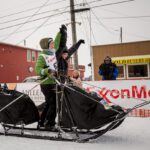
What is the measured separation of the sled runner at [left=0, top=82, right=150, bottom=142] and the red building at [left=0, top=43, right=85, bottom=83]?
23.6 metres

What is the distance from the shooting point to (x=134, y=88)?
7.95 m

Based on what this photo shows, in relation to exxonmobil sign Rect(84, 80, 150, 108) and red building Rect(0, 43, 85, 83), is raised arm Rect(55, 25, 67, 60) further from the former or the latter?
red building Rect(0, 43, 85, 83)

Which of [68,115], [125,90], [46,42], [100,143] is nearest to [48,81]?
[46,42]

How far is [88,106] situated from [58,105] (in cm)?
59

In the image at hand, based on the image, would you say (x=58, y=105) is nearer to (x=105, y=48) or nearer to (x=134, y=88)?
(x=134, y=88)

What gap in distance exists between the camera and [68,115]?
13.8ft

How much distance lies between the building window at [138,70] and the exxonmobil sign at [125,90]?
700 cm

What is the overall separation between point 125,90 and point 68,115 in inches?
161

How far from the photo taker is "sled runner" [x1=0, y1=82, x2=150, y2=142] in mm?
3934

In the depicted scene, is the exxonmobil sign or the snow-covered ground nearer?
the snow-covered ground

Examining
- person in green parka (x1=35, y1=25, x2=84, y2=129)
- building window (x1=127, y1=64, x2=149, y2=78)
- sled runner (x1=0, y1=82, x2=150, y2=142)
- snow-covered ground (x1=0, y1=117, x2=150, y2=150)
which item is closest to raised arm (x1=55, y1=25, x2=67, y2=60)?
person in green parka (x1=35, y1=25, x2=84, y2=129)

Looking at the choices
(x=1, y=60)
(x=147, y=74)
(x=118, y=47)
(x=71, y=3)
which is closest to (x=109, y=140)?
(x=147, y=74)

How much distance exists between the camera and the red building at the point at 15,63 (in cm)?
2875

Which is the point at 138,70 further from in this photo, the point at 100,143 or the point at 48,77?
the point at 100,143
